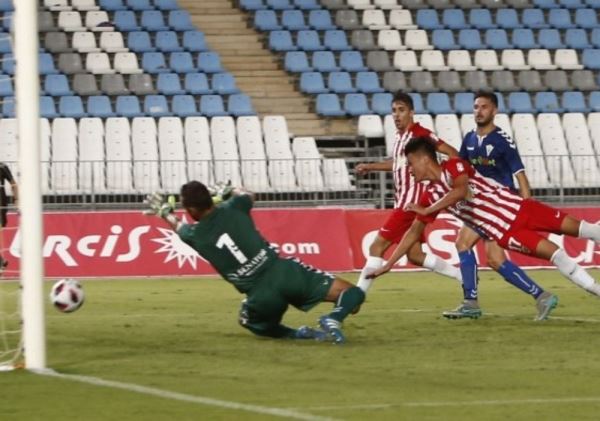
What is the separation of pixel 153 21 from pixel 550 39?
9.02 m

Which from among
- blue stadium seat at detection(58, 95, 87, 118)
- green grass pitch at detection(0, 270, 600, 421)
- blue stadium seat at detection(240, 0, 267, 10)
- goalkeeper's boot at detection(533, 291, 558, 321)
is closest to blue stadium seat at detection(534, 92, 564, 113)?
blue stadium seat at detection(240, 0, 267, 10)

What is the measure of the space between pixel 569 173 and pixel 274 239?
251 inches

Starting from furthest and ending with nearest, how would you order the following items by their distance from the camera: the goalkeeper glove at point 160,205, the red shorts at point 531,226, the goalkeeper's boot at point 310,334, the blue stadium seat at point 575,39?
the blue stadium seat at point 575,39, the red shorts at point 531,226, the goalkeeper's boot at point 310,334, the goalkeeper glove at point 160,205

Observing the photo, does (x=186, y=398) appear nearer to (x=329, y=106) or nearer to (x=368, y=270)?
(x=368, y=270)

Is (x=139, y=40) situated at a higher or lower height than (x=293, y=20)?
lower

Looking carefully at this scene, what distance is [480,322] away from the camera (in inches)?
560

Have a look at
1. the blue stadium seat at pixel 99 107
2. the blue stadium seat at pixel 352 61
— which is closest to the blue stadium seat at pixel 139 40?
the blue stadium seat at pixel 99 107

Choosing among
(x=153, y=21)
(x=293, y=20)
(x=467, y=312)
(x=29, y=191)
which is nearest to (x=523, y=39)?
(x=293, y=20)

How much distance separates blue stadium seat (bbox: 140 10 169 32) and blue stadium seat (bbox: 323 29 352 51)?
11.5ft

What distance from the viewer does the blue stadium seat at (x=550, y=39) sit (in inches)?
1310

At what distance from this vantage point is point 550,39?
33.4m

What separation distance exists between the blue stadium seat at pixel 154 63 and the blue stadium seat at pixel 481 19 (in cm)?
745

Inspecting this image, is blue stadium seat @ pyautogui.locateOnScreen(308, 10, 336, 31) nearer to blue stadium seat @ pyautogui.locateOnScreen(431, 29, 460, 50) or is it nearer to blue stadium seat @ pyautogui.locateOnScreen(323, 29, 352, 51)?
blue stadium seat @ pyautogui.locateOnScreen(323, 29, 352, 51)

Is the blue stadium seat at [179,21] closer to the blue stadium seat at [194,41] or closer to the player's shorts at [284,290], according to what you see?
the blue stadium seat at [194,41]
